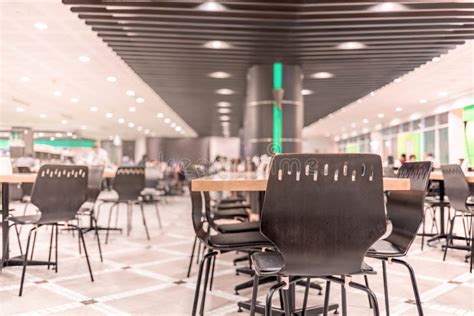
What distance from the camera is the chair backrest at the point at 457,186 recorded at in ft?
13.8

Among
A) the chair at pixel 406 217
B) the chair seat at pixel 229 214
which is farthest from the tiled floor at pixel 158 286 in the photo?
the chair at pixel 406 217

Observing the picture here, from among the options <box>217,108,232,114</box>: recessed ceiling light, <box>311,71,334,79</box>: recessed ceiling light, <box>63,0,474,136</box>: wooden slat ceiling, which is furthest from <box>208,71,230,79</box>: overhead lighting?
<box>217,108,232,114</box>: recessed ceiling light

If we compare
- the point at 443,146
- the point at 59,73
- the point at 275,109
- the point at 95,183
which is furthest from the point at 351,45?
the point at 443,146

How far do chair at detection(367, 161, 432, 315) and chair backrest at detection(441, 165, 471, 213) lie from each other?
2041mm

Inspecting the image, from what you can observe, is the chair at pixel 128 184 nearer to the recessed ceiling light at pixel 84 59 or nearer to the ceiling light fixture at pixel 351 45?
the ceiling light fixture at pixel 351 45

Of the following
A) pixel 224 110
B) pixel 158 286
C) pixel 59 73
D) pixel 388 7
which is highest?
pixel 59 73

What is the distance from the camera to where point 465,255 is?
4551 millimetres

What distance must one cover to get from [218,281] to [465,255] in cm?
270

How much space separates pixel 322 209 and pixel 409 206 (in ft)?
3.13

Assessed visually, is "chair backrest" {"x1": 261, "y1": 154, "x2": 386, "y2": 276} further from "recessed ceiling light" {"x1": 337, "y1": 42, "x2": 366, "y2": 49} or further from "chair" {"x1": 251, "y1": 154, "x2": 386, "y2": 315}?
"recessed ceiling light" {"x1": 337, "y1": 42, "x2": 366, "y2": 49}

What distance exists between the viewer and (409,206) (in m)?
2.28

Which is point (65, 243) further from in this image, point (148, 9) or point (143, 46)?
point (143, 46)

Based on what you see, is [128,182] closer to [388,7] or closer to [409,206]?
[388,7]

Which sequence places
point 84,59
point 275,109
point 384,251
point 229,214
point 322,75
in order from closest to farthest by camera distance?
point 384,251, point 229,214, point 275,109, point 84,59, point 322,75
